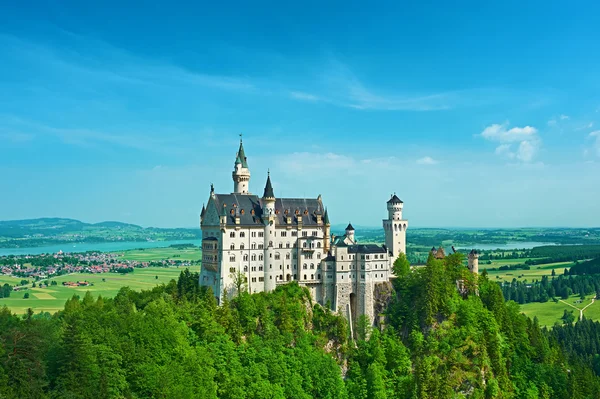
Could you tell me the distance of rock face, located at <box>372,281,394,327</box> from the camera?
308ft

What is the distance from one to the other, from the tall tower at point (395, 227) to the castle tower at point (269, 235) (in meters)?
21.6

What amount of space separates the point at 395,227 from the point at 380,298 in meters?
13.1

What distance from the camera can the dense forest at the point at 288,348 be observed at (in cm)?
6362

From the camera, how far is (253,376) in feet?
244

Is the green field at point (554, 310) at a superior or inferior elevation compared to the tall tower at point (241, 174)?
inferior

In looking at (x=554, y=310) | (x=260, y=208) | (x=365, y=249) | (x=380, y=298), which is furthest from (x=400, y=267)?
(x=554, y=310)

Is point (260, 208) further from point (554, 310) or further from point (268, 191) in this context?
point (554, 310)

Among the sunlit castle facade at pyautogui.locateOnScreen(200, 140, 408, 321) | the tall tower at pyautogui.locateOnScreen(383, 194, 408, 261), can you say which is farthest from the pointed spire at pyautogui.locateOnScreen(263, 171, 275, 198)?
the tall tower at pyautogui.locateOnScreen(383, 194, 408, 261)

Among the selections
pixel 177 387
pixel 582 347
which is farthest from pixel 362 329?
pixel 582 347

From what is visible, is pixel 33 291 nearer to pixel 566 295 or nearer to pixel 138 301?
pixel 138 301

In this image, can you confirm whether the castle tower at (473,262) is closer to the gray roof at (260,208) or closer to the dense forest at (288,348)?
the dense forest at (288,348)

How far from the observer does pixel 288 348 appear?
267 ft

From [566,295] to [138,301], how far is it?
152 m

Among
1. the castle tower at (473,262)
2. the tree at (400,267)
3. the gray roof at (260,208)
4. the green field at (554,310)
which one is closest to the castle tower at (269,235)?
the gray roof at (260,208)
